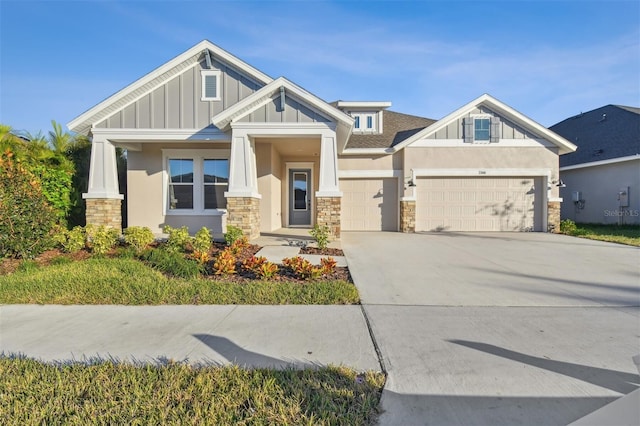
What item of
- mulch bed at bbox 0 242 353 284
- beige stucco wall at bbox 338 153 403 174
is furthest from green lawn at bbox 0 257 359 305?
beige stucco wall at bbox 338 153 403 174

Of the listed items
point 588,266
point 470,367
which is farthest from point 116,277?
point 588,266

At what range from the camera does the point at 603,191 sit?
1656 cm

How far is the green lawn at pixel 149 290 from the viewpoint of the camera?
4.87 meters

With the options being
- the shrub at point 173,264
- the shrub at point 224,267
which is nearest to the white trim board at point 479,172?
the shrub at point 224,267

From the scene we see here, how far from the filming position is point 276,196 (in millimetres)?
13281

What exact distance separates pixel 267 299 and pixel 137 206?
8979 mm

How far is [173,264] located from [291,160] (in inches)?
353

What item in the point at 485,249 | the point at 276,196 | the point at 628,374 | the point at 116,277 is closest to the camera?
the point at 628,374

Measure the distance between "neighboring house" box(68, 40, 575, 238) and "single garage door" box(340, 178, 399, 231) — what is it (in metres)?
0.04

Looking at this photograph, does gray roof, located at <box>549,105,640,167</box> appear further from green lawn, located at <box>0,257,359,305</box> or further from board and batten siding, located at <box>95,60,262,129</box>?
green lawn, located at <box>0,257,359,305</box>

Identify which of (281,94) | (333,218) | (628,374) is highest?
(281,94)

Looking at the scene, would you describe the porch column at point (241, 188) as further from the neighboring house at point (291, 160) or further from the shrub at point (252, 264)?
the shrub at point (252, 264)

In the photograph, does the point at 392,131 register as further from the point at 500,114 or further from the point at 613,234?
the point at 613,234

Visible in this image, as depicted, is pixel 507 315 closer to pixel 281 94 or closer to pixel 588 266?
pixel 588 266
